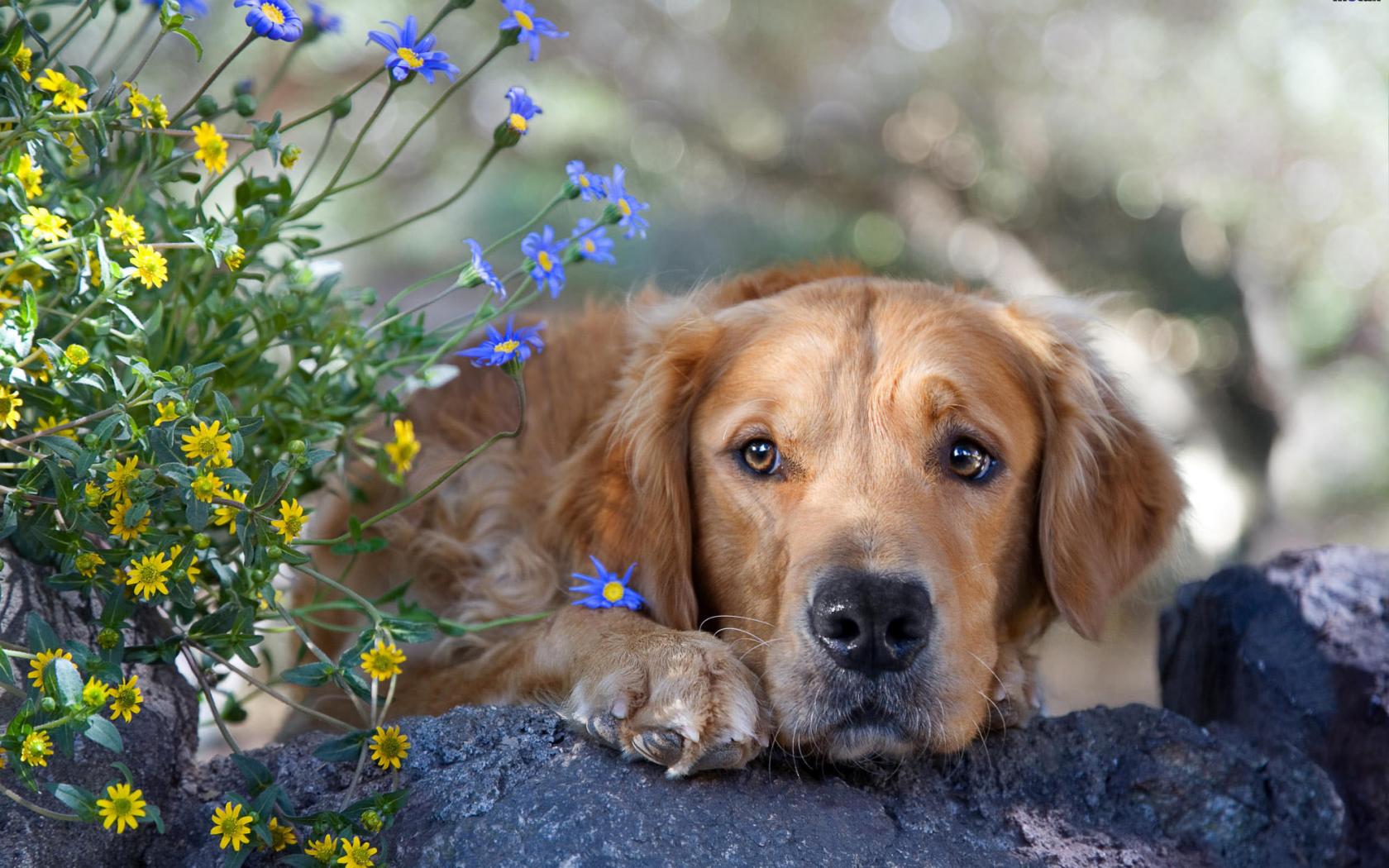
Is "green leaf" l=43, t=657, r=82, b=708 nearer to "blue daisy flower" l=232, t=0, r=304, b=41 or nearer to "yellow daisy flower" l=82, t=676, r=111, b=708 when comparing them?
"yellow daisy flower" l=82, t=676, r=111, b=708

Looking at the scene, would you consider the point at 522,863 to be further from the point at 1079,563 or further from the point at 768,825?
the point at 1079,563

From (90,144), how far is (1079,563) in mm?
2438

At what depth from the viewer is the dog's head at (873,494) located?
2.54 metres

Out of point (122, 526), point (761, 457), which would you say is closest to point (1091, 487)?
point (761, 457)

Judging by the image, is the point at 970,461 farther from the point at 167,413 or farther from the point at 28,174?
the point at 28,174

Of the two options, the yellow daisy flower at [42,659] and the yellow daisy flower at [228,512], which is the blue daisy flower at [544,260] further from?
the yellow daisy flower at [42,659]

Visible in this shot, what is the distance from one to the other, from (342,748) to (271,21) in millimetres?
1304

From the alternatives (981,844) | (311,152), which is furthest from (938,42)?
(981,844)

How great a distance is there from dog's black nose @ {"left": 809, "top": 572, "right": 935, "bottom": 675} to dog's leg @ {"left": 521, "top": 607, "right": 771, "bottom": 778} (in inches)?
7.7

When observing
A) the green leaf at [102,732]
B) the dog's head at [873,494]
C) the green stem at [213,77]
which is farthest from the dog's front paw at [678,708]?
the green stem at [213,77]

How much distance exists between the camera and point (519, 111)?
2.59 m

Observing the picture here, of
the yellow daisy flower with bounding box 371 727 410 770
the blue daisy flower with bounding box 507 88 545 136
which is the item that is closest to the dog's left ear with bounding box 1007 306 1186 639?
the blue daisy flower with bounding box 507 88 545 136

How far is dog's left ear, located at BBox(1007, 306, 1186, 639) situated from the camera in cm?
321

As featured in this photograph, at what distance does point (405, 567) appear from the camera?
3.60 metres
